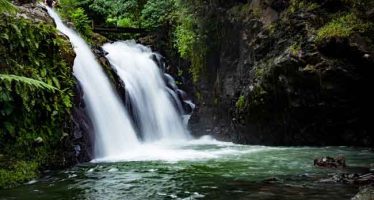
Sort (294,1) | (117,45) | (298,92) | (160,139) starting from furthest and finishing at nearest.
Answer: (117,45) < (160,139) < (294,1) < (298,92)

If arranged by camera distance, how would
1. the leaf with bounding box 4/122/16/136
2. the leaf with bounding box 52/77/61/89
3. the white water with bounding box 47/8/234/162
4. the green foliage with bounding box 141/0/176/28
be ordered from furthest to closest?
the green foliage with bounding box 141/0/176/28
the white water with bounding box 47/8/234/162
the leaf with bounding box 52/77/61/89
the leaf with bounding box 4/122/16/136

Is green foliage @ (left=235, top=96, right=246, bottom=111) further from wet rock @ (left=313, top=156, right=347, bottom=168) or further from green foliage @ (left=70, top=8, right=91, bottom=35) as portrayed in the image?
green foliage @ (left=70, top=8, right=91, bottom=35)

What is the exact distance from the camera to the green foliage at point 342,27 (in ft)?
38.0

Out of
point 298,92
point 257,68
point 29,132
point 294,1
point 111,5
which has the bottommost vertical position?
point 29,132

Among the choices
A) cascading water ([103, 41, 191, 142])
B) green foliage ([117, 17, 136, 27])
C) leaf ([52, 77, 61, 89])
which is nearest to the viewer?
leaf ([52, 77, 61, 89])

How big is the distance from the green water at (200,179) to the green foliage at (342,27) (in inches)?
119

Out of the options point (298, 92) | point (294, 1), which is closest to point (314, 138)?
point (298, 92)

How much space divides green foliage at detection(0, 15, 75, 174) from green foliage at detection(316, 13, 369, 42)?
6.50m

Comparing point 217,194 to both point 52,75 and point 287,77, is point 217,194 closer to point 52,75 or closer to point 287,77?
point 52,75

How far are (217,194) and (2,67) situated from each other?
4616 mm

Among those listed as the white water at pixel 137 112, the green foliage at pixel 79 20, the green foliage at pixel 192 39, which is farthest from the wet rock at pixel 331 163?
the green foliage at pixel 79 20

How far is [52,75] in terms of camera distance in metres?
9.55

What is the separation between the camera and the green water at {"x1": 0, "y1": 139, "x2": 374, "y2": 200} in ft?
20.5

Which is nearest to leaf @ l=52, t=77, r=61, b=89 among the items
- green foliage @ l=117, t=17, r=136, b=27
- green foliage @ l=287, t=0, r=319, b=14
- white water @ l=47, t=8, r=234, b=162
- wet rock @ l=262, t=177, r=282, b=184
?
white water @ l=47, t=8, r=234, b=162
